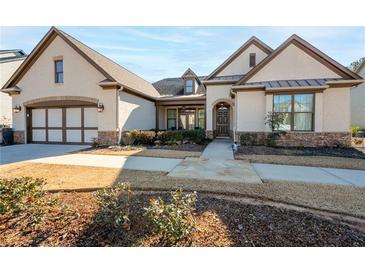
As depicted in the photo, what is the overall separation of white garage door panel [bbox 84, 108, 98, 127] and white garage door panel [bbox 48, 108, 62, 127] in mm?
2010

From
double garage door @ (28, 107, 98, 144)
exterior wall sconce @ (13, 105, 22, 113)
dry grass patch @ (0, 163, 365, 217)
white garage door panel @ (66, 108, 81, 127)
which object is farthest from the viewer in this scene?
exterior wall sconce @ (13, 105, 22, 113)

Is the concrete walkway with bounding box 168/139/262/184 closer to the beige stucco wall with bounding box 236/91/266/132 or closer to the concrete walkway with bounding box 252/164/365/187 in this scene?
the concrete walkway with bounding box 252/164/365/187

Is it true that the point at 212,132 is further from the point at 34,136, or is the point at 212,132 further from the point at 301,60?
the point at 34,136

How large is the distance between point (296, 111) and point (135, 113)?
10.6 meters

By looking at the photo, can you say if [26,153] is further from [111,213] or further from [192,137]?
[111,213]

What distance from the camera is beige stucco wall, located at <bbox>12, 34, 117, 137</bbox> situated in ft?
42.3

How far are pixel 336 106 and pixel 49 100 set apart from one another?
17.7 meters

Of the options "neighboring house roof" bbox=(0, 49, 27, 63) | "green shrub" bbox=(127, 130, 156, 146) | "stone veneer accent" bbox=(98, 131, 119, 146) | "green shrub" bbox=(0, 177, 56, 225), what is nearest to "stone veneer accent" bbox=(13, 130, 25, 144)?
"stone veneer accent" bbox=(98, 131, 119, 146)

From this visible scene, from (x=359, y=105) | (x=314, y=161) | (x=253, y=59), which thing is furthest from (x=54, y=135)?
(x=359, y=105)

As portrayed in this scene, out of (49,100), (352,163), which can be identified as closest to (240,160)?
(352,163)

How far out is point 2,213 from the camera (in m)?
3.30

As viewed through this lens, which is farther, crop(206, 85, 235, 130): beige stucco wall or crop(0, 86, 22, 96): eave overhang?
crop(206, 85, 235, 130): beige stucco wall

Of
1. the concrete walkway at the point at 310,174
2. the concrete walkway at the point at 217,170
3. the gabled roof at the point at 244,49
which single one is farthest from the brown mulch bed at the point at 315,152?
the gabled roof at the point at 244,49

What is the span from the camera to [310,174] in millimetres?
6531
